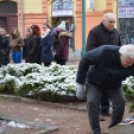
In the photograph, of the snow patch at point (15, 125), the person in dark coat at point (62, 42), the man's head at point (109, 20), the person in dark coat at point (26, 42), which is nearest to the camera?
the snow patch at point (15, 125)

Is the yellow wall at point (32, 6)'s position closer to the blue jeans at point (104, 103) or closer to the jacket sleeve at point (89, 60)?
the blue jeans at point (104, 103)

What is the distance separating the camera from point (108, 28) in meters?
5.18

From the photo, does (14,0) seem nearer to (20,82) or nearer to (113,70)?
(20,82)

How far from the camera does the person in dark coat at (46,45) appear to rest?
8.67 m

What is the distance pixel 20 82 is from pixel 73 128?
2.51 meters

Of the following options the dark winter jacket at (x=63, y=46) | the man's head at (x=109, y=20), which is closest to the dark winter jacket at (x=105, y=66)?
the man's head at (x=109, y=20)

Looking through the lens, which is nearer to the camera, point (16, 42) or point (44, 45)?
point (44, 45)

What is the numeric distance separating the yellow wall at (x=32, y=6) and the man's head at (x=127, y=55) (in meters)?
17.4

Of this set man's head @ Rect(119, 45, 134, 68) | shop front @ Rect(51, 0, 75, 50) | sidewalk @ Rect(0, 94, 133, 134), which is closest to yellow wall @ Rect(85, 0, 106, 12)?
shop front @ Rect(51, 0, 75, 50)

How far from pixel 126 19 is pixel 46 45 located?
12.0 meters

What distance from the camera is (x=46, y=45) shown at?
8766 millimetres

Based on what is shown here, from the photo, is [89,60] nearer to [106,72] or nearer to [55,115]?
[106,72]

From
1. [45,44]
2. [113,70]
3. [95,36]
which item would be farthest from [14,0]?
[113,70]

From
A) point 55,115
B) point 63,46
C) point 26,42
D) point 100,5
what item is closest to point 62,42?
point 63,46
